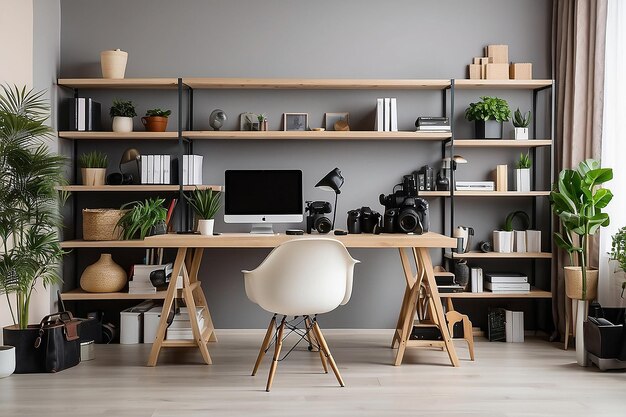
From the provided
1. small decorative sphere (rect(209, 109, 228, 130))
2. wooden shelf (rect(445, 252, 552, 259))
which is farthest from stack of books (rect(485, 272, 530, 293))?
small decorative sphere (rect(209, 109, 228, 130))

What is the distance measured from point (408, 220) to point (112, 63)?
97.6 inches

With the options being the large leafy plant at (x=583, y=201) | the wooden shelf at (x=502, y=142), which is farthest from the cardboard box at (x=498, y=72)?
the large leafy plant at (x=583, y=201)

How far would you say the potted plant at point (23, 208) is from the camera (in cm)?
394

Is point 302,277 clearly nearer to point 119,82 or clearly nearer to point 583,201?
point 583,201

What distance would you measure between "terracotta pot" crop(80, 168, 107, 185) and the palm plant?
31.0 inches

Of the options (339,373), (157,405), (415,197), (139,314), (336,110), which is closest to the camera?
(157,405)

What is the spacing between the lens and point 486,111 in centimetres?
503

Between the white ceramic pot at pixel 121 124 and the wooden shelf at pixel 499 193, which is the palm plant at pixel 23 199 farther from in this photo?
the wooden shelf at pixel 499 193

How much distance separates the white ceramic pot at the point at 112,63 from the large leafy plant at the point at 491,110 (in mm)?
2645

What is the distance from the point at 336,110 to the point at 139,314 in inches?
84.0

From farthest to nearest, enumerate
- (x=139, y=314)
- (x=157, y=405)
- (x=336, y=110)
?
(x=336, y=110) → (x=139, y=314) → (x=157, y=405)

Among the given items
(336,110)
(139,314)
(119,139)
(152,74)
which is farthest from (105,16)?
(139,314)

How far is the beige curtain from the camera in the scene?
462cm

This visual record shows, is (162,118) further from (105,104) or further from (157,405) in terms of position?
(157,405)
